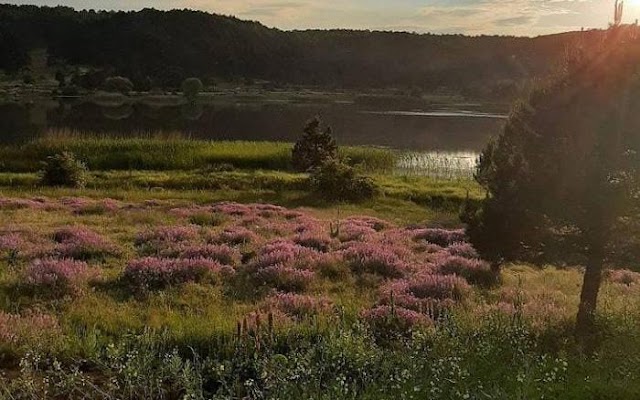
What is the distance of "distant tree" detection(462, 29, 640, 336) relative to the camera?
1002 centimetres

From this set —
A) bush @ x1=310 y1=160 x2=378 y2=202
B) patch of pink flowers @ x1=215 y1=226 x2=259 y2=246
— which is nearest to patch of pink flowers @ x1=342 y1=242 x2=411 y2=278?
patch of pink flowers @ x1=215 y1=226 x2=259 y2=246

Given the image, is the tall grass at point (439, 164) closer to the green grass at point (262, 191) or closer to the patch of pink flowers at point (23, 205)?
the green grass at point (262, 191)

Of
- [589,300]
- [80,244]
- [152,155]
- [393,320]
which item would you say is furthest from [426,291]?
[152,155]

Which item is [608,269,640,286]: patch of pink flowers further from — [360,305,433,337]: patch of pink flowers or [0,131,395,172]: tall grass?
[0,131,395,172]: tall grass

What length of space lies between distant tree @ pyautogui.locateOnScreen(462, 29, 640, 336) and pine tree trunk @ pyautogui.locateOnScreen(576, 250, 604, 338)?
16 millimetres

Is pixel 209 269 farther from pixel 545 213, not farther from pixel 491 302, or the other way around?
pixel 545 213

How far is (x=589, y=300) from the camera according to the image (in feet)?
37.1

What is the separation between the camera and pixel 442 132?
82375mm

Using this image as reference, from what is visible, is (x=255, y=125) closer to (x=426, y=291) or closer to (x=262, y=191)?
(x=262, y=191)

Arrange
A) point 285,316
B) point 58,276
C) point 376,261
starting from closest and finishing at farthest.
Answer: point 285,316
point 58,276
point 376,261

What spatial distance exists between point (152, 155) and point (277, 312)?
36.4 meters

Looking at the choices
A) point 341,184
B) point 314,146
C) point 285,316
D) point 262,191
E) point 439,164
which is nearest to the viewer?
point 285,316

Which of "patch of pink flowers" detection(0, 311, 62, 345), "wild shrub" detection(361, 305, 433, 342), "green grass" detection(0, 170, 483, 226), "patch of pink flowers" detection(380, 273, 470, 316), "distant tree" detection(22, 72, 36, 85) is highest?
"distant tree" detection(22, 72, 36, 85)

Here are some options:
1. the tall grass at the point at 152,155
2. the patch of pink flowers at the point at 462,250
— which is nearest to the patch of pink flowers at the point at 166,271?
the patch of pink flowers at the point at 462,250
